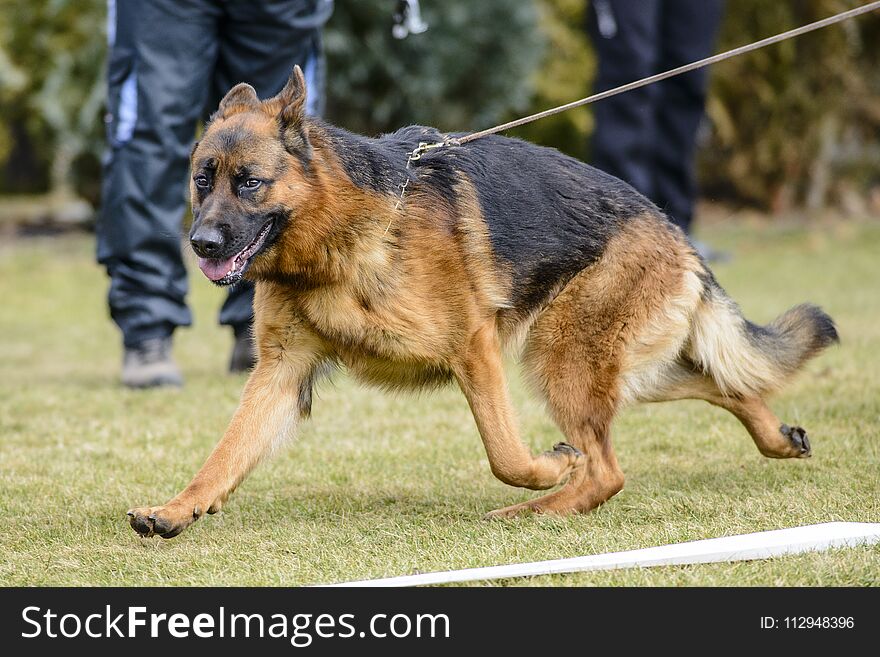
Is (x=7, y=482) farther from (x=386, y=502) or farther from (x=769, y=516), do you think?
(x=769, y=516)

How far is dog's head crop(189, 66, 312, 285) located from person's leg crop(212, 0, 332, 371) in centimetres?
201

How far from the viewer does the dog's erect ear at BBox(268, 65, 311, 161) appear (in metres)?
3.61

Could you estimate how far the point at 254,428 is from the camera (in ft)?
12.4

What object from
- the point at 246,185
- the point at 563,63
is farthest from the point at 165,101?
the point at 563,63

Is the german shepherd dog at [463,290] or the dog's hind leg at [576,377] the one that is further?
the dog's hind leg at [576,377]

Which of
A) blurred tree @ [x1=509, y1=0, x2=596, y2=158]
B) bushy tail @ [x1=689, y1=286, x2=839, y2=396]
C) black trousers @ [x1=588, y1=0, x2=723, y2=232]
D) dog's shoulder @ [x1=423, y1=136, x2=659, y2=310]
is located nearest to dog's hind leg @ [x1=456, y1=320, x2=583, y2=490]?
dog's shoulder @ [x1=423, y1=136, x2=659, y2=310]

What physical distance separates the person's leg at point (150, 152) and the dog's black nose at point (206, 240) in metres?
2.47

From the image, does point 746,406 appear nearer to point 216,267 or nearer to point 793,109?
point 216,267

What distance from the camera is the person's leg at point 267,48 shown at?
5.70 metres

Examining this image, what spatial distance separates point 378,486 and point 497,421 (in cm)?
72

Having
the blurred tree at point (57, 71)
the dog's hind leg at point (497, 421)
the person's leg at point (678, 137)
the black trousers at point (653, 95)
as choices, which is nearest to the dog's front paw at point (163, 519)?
the dog's hind leg at point (497, 421)

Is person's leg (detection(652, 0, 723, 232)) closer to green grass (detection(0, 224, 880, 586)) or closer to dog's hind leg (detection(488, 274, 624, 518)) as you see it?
green grass (detection(0, 224, 880, 586))

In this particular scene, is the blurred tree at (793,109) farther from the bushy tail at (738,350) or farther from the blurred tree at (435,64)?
the bushy tail at (738,350)

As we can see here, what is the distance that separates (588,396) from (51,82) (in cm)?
821
